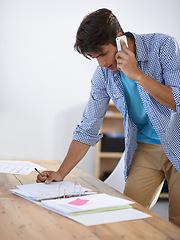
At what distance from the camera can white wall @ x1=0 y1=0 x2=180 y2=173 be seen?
3939mm

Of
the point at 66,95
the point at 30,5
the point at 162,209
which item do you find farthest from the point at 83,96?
the point at 162,209

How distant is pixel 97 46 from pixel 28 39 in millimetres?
2604

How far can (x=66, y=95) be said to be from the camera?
412 cm

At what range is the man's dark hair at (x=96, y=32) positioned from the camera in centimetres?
150

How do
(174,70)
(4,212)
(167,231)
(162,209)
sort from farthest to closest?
(162,209)
(174,70)
(4,212)
(167,231)

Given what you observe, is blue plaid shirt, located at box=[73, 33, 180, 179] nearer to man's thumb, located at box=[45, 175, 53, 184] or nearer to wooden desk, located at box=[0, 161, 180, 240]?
man's thumb, located at box=[45, 175, 53, 184]

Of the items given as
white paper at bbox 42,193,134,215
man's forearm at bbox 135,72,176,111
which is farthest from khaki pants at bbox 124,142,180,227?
white paper at bbox 42,193,134,215

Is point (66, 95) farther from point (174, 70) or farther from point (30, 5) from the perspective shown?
point (174, 70)

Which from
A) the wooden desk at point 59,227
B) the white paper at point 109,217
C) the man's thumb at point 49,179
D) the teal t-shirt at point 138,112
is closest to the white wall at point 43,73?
the teal t-shirt at point 138,112

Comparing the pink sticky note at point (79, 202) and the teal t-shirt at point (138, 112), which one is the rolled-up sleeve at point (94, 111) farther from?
the pink sticky note at point (79, 202)

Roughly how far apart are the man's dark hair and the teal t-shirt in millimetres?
261

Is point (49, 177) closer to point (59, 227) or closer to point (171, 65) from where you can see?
point (59, 227)

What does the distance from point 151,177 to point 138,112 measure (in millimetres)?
328

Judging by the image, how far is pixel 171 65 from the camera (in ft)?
5.02
